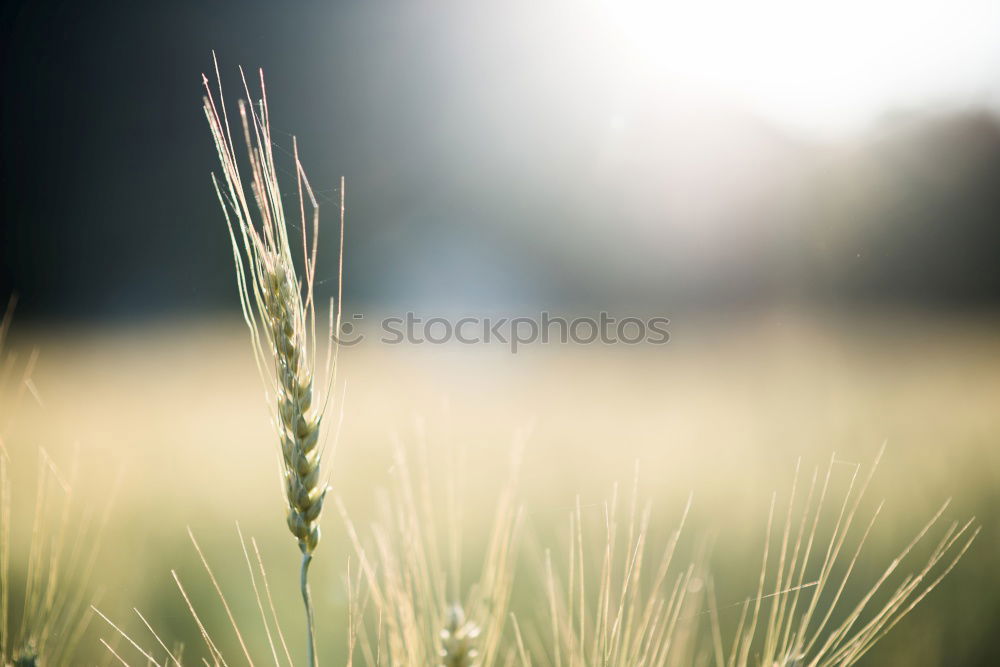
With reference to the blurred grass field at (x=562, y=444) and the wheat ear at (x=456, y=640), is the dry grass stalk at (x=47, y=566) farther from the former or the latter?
the wheat ear at (x=456, y=640)

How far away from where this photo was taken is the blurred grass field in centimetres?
95

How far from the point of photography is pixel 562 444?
4.12 feet

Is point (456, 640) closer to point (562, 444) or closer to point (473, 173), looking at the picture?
point (562, 444)

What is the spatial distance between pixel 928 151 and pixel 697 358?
0.92 metres

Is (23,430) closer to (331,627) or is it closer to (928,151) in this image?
(331,627)

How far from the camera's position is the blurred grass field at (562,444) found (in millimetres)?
954

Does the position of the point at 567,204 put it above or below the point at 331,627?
above

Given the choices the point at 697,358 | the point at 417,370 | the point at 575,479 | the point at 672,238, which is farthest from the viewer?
the point at 672,238

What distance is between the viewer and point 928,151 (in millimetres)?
1860

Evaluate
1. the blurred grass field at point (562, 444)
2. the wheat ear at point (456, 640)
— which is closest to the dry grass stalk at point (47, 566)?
the blurred grass field at point (562, 444)

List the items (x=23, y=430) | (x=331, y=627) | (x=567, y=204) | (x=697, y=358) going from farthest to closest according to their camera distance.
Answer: (x=567, y=204)
(x=697, y=358)
(x=23, y=430)
(x=331, y=627)

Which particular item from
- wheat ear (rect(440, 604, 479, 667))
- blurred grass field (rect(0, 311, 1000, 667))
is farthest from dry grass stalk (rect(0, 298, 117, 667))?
wheat ear (rect(440, 604, 479, 667))

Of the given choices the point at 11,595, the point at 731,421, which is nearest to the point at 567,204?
the point at 731,421

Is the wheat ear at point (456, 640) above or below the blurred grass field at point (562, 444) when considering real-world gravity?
above
